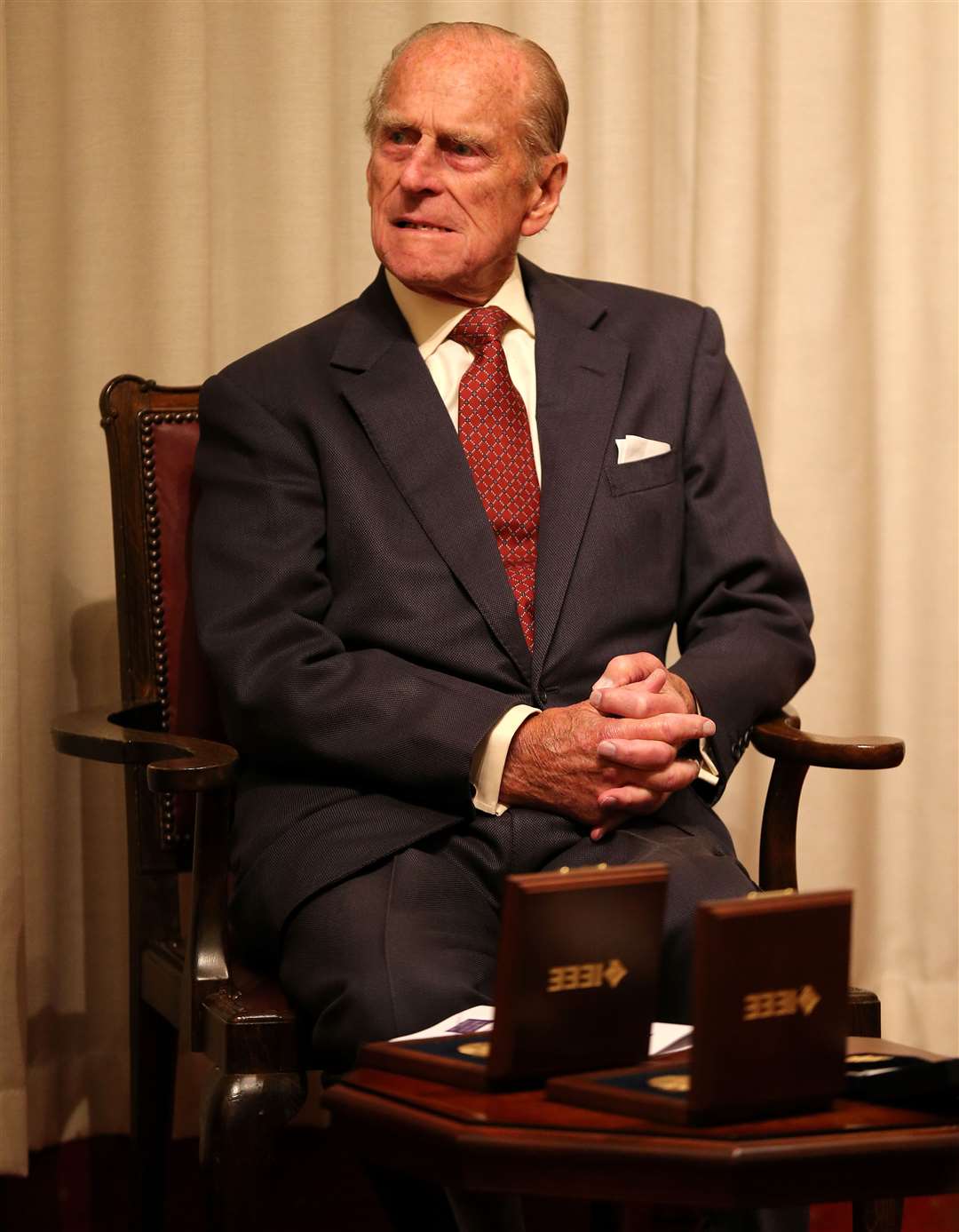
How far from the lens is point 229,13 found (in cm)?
263

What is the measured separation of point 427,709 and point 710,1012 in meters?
0.85

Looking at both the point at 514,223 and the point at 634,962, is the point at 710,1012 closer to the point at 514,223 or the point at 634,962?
the point at 634,962

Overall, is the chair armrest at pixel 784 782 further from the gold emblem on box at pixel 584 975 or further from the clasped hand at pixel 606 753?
the gold emblem on box at pixel 584 975

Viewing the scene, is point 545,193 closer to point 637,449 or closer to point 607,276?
point 637,449

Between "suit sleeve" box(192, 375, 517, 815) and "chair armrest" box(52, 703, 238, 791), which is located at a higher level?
"suit sleeve" box(192, 375, 517, 815)

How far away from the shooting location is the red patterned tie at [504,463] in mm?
2039

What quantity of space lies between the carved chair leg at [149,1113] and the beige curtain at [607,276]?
0.99ft

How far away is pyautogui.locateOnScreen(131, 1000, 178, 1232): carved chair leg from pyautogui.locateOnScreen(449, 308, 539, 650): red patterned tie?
80 cm

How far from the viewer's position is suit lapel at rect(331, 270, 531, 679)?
1.98 m

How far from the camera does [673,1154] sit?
105 centimetres

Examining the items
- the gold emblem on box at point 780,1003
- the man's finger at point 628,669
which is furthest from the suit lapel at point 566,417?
the gold emblem on box at point 780,1003

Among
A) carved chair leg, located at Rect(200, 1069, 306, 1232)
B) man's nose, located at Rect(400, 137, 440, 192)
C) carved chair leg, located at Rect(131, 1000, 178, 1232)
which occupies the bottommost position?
carved chair leg, located at Rect(131, 1000, 178, 1232)

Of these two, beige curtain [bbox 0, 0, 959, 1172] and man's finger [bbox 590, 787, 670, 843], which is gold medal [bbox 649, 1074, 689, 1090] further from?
beige curtain [bbox 0, 0, 959, 1172]

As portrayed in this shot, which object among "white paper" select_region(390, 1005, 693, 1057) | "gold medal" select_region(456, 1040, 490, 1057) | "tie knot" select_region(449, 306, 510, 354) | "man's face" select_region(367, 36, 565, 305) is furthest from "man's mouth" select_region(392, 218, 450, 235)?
"gold medal" select_region(456, 1040, 490, 1057)
